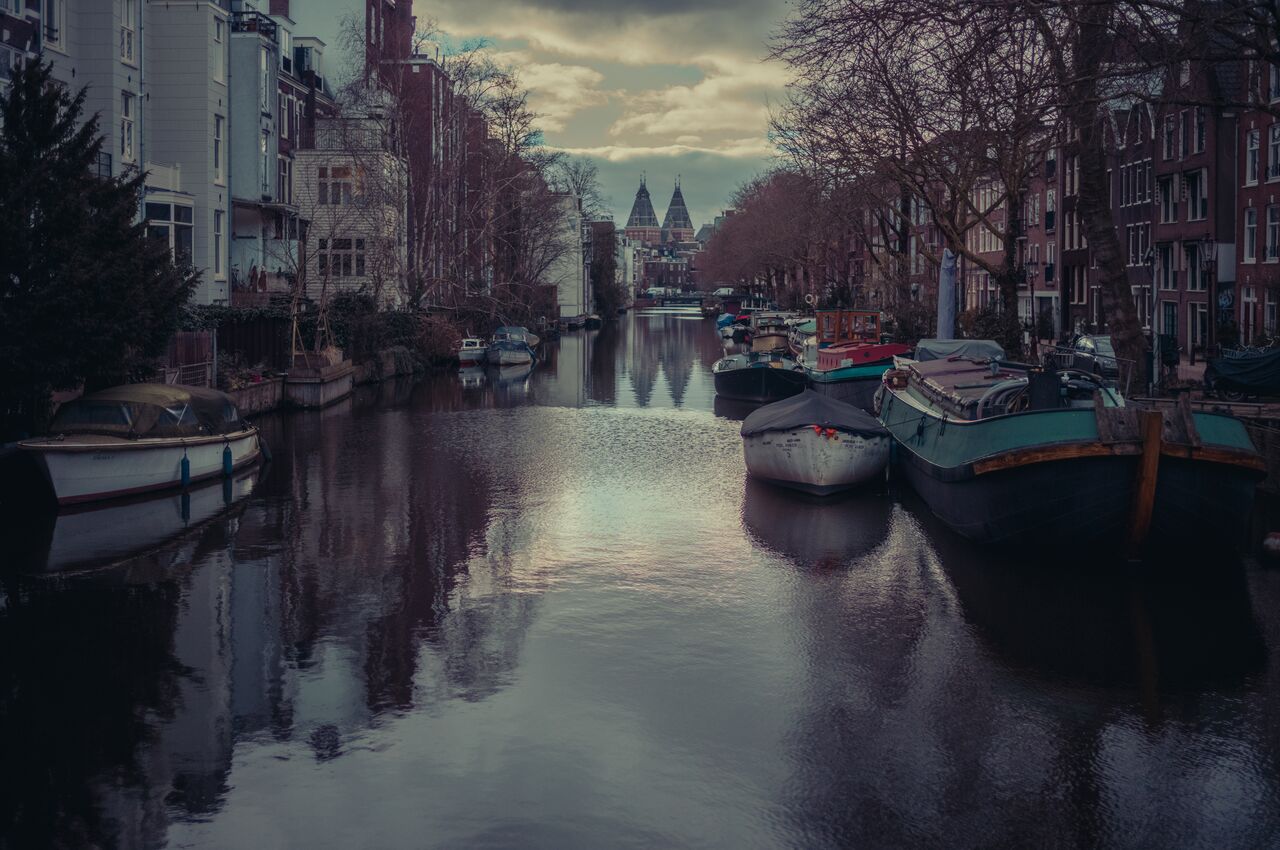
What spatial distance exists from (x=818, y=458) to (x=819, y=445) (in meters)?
0.24

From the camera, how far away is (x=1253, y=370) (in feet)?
91.1

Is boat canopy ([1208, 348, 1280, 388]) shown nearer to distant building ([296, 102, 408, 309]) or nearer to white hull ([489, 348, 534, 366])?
distant building ([296, 102, 408, 309])

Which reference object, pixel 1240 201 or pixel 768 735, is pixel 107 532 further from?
pixel 1240 201

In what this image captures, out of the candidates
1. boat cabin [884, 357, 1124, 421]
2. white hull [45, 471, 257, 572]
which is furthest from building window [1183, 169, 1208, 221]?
white hull [45, 471, 257, 572]

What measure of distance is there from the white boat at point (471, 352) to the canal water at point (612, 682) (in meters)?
38.4

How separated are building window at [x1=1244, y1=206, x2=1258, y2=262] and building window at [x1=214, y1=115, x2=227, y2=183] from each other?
119 feet

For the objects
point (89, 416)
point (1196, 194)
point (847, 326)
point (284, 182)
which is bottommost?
point (89, 416)

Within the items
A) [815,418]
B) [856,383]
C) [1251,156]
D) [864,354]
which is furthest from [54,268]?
[1251,156]

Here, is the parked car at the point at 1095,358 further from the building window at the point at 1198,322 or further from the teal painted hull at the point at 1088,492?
the teal painted hull at the point at 1088,492

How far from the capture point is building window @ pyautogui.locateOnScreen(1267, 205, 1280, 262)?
45281 millimetres

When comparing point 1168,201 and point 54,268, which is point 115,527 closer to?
point 54,268

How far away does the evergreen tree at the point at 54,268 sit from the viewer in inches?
878

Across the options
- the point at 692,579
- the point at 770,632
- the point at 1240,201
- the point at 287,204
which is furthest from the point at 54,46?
the point at 1240,201

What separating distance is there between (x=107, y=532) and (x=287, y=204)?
129ft
